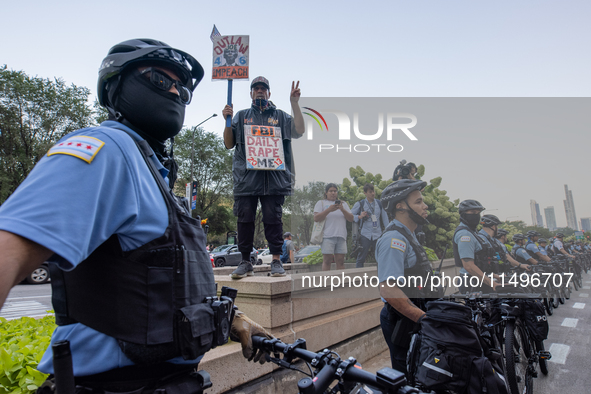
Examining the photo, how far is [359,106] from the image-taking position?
390 cm

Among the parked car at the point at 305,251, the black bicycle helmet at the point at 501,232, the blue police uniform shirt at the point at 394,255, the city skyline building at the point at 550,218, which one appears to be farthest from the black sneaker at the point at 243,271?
the city skyline building at the point at 550,218

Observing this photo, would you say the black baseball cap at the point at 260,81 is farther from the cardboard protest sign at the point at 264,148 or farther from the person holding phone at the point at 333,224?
the person holding phone at the point at 333,224

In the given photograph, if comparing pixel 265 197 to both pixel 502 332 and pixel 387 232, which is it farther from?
pixel 502 332

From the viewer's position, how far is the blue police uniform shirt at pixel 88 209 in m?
0.79

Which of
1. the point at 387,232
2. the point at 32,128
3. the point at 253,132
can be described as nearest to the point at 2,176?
the point at 32,128

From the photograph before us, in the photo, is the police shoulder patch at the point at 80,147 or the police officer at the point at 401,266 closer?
the police shoulder patch at the point at 80,147

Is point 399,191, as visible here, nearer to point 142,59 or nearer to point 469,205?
point 469,205

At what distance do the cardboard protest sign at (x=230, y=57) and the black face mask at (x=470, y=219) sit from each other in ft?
9.49

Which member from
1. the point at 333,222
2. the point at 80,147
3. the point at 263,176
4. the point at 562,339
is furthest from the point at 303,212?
the point at 562,339

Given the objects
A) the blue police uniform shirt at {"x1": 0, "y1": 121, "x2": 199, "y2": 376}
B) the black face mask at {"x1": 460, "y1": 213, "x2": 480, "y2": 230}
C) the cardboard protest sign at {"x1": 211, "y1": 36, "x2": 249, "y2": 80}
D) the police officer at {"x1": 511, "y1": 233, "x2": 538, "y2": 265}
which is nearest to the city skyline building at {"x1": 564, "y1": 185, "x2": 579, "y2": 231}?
the police officer at {"x1": 511, "y1": 233, "x2": 538, "y2": 265}

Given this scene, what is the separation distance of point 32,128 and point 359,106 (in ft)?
98.3

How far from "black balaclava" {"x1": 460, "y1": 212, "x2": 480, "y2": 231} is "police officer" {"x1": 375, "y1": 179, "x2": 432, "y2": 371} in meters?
0.78

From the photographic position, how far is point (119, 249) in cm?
107

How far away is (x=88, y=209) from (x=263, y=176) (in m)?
3.06
